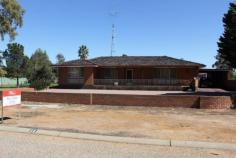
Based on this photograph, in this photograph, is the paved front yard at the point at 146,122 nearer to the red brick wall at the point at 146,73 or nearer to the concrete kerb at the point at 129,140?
the concrete kerb at the point at 129,140

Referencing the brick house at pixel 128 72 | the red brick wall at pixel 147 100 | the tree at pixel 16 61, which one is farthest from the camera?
the tree at pixel 16 61

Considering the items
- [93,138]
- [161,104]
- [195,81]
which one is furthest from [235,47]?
[93,138]

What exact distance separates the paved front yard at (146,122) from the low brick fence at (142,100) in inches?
31.9

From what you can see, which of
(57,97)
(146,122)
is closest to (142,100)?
(57,97)

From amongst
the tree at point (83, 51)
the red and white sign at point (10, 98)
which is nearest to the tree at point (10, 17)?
the red and white sign at point (10, 98)

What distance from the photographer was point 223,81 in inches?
2083

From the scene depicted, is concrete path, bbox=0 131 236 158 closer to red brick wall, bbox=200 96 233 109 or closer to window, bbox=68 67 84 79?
red brick wall, bbox=200 96 233 109

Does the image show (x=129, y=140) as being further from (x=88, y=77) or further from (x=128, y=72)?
(x=128, y=72)

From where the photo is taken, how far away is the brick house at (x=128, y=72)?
43.6 m

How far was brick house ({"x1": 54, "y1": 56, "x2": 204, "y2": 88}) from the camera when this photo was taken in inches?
1716

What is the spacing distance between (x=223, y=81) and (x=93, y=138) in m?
44.6

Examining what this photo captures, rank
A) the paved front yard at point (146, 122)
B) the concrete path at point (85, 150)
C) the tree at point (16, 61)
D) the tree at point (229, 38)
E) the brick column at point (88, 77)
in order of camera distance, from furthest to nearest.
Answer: the tree at point (16, 61)
the brick column at point (88, 77)
the tree at point (229, 38)
the paved front yard at point (146, 122)
the concrete path at point (85, 150)

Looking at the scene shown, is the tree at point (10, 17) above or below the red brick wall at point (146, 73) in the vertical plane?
above

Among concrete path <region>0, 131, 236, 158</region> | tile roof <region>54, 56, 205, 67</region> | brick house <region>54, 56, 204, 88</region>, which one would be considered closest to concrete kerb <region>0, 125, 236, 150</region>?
concrete path <region>0, 131, 236, 158</region>
